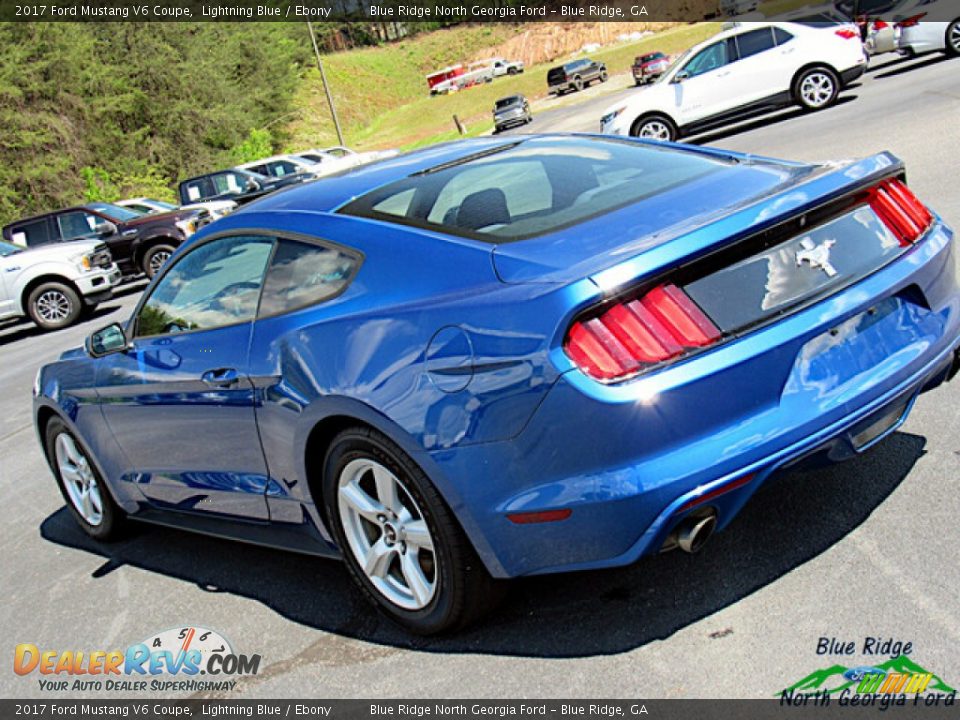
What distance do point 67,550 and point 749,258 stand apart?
4.12 meters

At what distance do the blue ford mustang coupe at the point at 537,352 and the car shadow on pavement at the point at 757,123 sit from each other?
1488cm

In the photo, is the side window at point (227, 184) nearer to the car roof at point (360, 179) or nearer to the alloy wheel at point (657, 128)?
the alloy wheel at point (657, 128)

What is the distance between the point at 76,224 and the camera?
2033 cm

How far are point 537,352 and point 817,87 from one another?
54.1 feet

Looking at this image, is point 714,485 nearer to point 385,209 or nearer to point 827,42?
point 385,209

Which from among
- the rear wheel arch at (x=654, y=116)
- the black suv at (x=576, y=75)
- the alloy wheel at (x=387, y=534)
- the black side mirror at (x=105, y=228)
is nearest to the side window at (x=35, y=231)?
the black side mirror at (x=105, y=228)

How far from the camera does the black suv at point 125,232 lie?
1975cm

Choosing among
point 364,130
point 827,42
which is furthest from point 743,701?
point 364,130

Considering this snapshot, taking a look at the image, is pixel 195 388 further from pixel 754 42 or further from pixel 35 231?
pixel 35 231

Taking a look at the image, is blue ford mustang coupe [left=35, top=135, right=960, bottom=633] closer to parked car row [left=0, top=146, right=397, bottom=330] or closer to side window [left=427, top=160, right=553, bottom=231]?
side window [left=427, top=160, right=553, bottom=231]

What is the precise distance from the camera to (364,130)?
78438 mm

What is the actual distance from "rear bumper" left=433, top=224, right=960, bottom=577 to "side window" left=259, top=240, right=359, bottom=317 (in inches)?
33.6

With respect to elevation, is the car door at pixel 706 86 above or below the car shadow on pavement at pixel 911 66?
above

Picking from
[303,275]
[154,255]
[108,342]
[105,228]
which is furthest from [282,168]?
[303,275]
